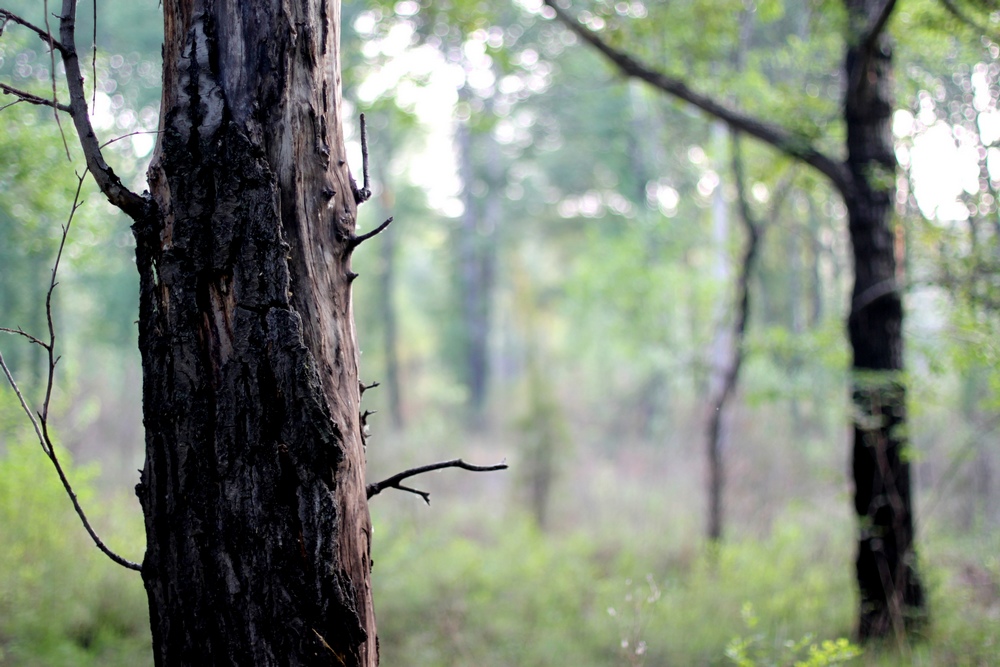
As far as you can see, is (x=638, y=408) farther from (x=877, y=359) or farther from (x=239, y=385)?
(x=239, y=385)

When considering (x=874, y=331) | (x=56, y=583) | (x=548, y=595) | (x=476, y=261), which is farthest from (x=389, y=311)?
(x=874, y=331)

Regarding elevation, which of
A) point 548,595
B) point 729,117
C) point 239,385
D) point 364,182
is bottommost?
point 548,595

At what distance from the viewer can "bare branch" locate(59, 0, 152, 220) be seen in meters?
1.91

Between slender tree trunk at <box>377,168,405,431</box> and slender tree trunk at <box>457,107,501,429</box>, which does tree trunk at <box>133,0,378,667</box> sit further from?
slender tree trunk at <box>457,107,501,429</box>

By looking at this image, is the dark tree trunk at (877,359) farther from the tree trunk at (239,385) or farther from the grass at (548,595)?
the tree trunk at (239,385)

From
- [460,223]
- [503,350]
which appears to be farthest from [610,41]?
[503,350]

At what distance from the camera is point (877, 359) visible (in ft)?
19.0

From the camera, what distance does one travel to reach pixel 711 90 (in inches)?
294

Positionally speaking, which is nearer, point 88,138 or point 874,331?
point 88,138

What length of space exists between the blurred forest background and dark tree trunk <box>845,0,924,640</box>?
0.25 metres

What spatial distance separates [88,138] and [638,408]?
1696 centimetres

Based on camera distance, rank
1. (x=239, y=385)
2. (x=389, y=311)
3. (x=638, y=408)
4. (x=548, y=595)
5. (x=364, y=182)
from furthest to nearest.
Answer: (x=389, y=311) < (x=638, y=408) < (x=548, y=595) < (x=364, y=182) < (x=239, y=385)

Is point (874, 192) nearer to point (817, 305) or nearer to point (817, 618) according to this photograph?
point (817, 618)

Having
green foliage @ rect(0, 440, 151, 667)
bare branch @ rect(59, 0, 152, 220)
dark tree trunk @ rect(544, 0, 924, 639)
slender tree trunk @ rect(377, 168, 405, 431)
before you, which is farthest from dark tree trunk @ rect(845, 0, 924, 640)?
slender tree trunk @ rect(377, 168, 405, 431)
